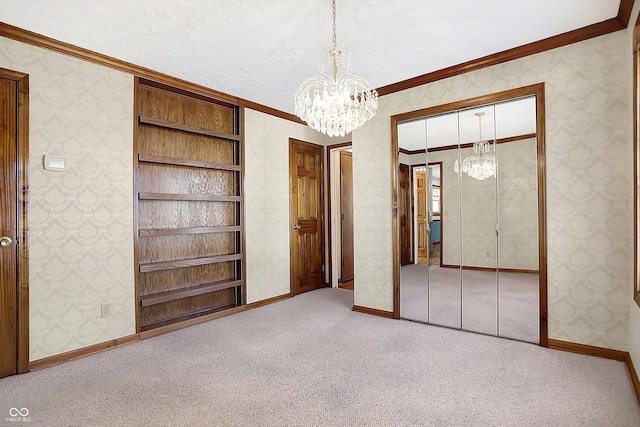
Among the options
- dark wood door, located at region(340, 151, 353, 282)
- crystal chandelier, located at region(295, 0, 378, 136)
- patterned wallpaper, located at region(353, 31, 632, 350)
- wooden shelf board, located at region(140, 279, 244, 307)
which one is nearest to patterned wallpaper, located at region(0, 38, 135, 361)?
wooden shelf board, located at region(140, 279, 244, 307)

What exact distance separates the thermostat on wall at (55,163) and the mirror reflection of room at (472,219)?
3162mm

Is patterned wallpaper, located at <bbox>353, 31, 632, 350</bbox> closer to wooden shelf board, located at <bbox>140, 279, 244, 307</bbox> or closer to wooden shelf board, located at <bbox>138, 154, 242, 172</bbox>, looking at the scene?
wooden shelf board, located at <bbox>138, 154, 242, 172</bbox>

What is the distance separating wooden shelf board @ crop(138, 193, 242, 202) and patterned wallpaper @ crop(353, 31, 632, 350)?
9.97ft

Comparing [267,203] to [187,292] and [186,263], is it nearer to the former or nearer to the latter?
[186,263]

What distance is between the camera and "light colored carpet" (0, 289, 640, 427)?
1911 mm

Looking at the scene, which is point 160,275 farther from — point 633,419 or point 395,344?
point 633,419

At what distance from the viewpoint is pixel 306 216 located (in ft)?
16.9

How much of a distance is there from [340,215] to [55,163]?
12.6 ft

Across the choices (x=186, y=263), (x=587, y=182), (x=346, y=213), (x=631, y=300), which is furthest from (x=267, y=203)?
(x=631, y=300)

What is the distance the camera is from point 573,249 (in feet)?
8.97

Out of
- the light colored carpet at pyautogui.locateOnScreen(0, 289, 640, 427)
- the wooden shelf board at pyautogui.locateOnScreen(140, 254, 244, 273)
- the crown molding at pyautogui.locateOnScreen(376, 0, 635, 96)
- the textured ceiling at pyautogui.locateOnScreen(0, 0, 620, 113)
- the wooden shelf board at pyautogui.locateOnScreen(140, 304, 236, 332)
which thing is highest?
the textured ceiling at pyautogui.locateOnScreen(0, 0, 620, 113)

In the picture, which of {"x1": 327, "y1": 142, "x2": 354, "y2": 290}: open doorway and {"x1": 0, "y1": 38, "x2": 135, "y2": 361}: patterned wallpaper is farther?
{"x1": 327, "y1": 142, "x2": 354, "y2": 290}: open doorway

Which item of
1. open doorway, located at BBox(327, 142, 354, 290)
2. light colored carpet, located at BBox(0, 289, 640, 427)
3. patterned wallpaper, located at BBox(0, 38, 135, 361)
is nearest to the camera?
light colored carpet, located at BBox(0, 289, 640, 427)

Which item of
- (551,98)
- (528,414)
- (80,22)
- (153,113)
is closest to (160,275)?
(153,113)
